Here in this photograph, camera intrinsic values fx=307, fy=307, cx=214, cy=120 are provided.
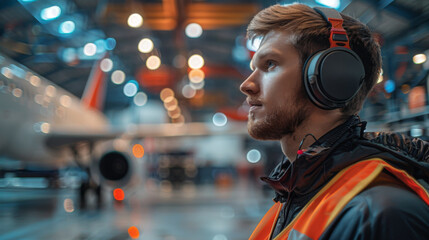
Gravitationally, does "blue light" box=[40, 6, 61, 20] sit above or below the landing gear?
above

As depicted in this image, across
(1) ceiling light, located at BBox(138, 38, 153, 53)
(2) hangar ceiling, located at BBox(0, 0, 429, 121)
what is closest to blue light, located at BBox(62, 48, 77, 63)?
(2) hangar ceiling, located at BBox(0, 0, 429, 121)

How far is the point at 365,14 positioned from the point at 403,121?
0.72 meters

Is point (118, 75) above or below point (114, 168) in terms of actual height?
above

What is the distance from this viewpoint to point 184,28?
429 inches

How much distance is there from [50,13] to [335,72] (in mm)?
3141

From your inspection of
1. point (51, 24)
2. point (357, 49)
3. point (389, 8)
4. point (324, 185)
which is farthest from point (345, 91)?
point (51, 24)

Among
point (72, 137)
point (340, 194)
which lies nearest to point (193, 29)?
point (72, 137)

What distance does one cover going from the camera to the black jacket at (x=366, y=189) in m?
0.55

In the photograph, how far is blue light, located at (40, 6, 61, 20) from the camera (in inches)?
115

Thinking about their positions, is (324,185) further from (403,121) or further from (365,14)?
(403,121)

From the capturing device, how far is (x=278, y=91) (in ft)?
3.01

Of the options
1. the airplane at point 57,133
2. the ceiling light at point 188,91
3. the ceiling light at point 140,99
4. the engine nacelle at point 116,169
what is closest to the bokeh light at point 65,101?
the airplane at point 57,133

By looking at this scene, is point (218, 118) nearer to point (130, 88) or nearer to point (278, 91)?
point (130, 88)

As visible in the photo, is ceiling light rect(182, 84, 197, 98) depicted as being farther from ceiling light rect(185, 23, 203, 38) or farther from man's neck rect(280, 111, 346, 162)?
man's neck rect(280, 111, 346, 162)
